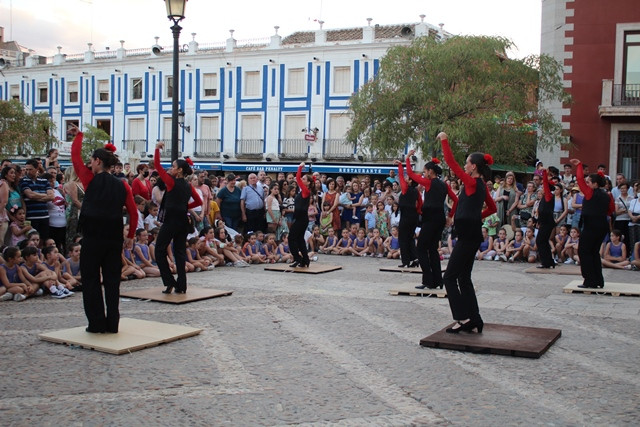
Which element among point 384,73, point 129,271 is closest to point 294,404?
point 129,271

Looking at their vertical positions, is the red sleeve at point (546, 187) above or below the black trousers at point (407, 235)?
above

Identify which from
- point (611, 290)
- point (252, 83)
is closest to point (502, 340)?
point (611, 290)

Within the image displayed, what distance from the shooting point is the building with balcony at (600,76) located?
21953 millimetres

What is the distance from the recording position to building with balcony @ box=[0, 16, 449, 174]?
3647cm

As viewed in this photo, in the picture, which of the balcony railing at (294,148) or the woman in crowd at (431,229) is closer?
the woman in crowd at (431,229)

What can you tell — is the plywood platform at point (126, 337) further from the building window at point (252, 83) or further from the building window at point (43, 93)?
the building window at point (43, 93)

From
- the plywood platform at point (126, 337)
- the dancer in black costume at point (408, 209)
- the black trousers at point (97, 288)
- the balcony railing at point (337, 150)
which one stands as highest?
the balcony railing at point (337, 150)

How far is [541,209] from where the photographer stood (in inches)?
526

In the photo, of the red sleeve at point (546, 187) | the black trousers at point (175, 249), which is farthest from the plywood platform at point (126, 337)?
the red sleeve at point (546, 187)

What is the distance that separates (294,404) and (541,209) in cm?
946

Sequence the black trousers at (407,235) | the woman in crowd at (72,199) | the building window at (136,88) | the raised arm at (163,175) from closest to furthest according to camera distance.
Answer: the raised arm at (163,175) < the woman in crowd at (72,199) < the black trousers at (407,235) < the building window at (136,88)

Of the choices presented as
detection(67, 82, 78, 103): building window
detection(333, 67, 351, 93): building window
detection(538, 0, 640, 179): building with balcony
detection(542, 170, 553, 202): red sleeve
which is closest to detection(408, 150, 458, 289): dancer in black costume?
detection(542, 170, 553, 202): red sleeve

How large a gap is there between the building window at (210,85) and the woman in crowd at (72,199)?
28.1 metres

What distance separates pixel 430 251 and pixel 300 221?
341cm
